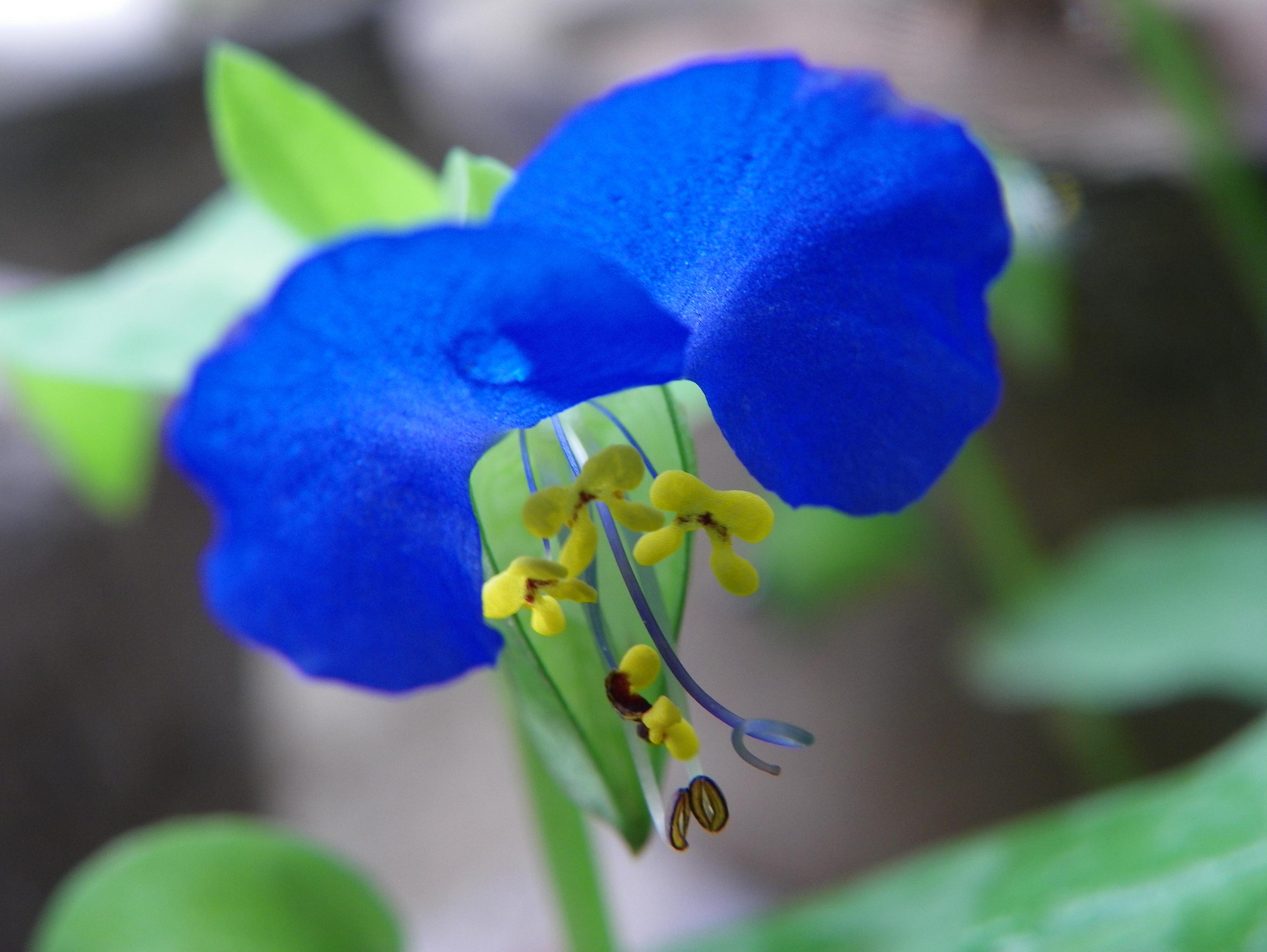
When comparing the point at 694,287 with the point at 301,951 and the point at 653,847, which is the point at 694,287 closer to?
the point at 301,951

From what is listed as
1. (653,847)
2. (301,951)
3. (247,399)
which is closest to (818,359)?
(247,399)

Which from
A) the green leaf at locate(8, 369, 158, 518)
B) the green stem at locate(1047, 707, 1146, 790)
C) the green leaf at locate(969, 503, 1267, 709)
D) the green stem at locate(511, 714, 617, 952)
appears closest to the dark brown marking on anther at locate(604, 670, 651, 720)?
the green stem at locate(511, 714, 617, 952)

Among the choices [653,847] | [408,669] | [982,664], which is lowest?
[653,847]

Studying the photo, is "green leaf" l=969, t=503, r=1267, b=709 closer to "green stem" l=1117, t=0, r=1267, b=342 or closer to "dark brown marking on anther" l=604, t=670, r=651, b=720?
"green stem" l=1117, t=0, r=1267, b=342

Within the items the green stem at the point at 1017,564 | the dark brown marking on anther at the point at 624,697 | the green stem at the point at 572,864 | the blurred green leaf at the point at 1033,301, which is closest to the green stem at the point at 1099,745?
the green stem at the point at 1017,564

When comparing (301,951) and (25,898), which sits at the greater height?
(301,951)
